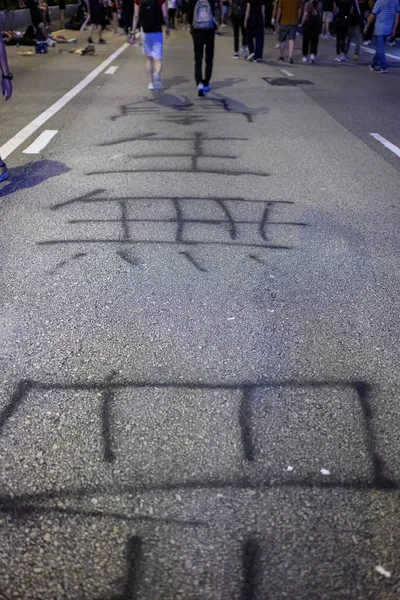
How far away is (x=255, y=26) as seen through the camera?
16.4m

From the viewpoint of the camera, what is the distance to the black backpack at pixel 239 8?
661 inches

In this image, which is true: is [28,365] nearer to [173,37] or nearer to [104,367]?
[104,367]

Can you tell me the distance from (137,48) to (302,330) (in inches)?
789

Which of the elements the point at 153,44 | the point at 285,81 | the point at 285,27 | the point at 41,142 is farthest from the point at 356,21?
the point at 41,142

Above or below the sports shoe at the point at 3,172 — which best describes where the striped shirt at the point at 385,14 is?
above

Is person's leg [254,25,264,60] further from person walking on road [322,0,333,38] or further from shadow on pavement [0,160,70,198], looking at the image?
shadow on pavement [0,160,70,198]

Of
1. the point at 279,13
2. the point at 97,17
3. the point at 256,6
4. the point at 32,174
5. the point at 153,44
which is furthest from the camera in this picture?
the point at 97,17

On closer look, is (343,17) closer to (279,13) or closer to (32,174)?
(279,13)

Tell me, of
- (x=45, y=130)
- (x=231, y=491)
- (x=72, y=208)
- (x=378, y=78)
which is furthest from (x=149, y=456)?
(x=378, y=78)

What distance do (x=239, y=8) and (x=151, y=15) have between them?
24.8ft

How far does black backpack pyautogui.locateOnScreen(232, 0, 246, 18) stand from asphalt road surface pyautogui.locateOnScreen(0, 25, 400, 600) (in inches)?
455

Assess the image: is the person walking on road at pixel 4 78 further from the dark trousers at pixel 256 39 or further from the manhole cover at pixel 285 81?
the dark trousers at pixel 256 39

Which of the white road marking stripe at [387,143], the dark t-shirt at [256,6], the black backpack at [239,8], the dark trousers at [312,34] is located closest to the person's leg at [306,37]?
the dark trousers at [312,34]

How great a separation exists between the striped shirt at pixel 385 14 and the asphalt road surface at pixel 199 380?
9.23 metres
